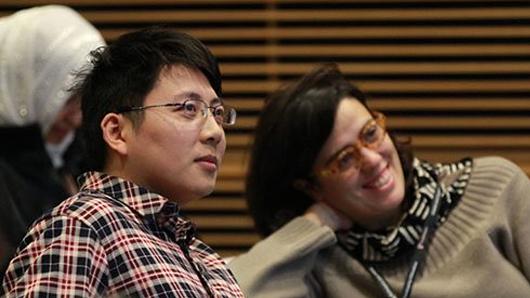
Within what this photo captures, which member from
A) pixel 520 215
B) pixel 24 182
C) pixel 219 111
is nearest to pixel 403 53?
pixel 520 215

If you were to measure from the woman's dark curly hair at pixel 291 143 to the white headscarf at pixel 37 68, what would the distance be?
0.53 metres

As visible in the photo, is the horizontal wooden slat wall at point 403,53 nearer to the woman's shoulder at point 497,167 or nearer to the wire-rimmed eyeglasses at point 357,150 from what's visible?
the woman's shoulder at point 497,167

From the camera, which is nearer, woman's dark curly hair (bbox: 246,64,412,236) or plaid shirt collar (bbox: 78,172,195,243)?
plaid shirt collar (bbox: 78,172,195,243)

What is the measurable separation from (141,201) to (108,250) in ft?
0.52

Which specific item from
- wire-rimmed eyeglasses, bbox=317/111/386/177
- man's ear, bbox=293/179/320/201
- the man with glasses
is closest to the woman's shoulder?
wire-rimmed eyeglasses, bbox=317/111/386/177

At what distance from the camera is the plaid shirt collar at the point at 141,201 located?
201cm

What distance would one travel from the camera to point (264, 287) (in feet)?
9.48

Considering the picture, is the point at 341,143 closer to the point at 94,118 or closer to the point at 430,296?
the point at 430,296

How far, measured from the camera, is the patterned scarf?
2.97m

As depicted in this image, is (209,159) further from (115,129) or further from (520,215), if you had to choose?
(520,215)

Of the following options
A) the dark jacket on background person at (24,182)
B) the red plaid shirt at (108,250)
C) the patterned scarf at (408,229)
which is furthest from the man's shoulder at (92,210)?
the patterned scarf at (408,229)

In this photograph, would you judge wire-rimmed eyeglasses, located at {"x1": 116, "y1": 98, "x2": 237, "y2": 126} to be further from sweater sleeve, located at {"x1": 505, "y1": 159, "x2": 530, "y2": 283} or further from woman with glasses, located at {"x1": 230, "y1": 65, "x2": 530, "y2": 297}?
sweater sleeve, located at {"x1": 505, "y1": 159, "x2": 530, "y2": 283}

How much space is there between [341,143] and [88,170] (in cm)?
96

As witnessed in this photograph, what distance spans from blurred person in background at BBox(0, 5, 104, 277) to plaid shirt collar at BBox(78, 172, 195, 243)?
0.95 meters
